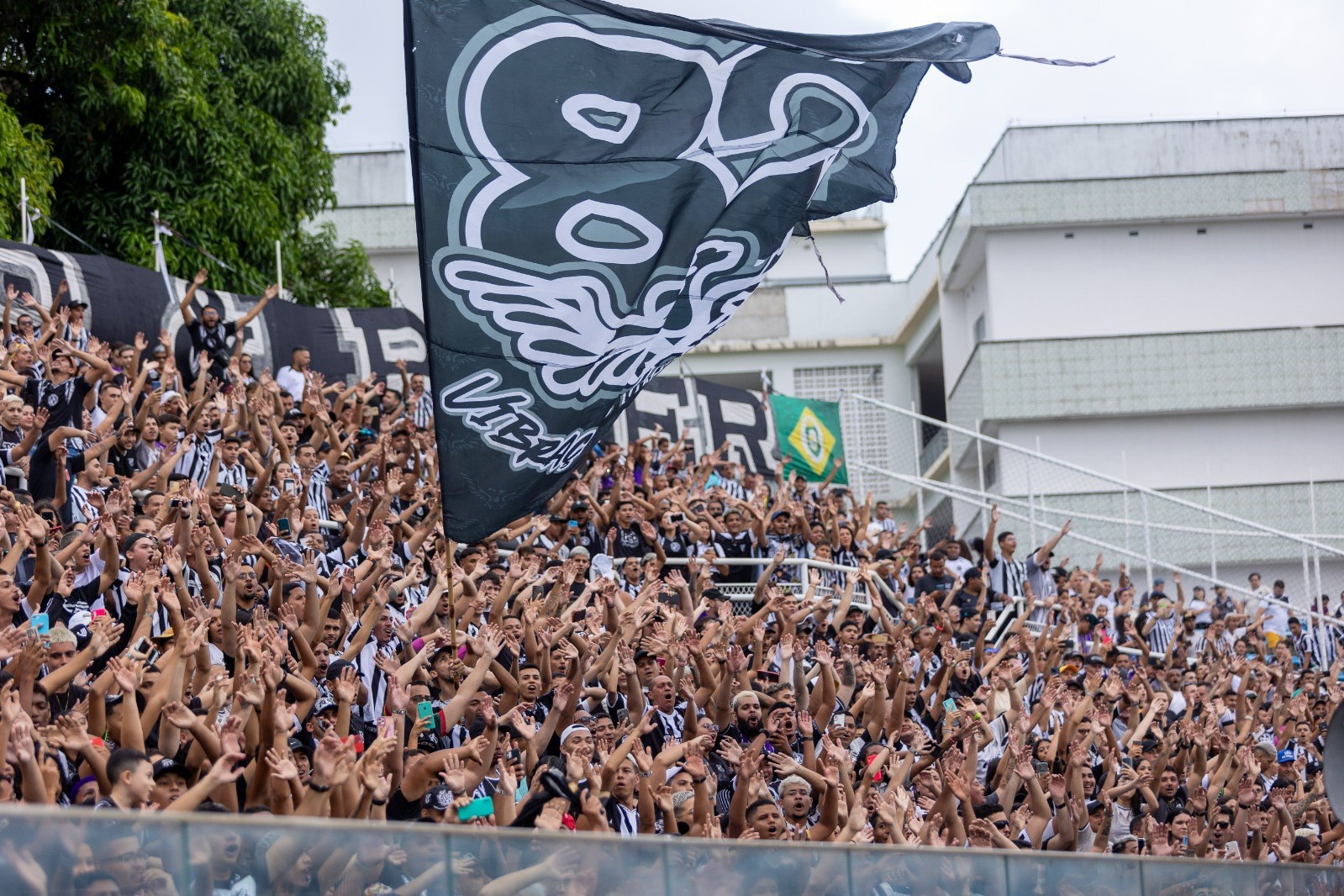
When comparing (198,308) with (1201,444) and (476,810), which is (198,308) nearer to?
(476,810)

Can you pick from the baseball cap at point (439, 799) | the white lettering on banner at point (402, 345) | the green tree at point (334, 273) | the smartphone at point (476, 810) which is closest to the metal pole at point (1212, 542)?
the white lettering on banner at point (402, 345)

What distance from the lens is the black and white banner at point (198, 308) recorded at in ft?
54.8

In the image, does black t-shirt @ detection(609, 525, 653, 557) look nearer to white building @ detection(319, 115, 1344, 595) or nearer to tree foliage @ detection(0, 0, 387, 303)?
tree foliage @ detection(0, 0, 387, 303)

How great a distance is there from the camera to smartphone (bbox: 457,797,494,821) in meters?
8.67

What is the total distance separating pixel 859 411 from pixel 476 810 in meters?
23.1

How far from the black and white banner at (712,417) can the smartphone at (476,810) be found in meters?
14.1

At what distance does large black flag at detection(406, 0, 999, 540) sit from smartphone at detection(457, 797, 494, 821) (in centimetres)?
124

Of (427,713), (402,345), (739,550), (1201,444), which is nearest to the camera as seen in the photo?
(427,713)

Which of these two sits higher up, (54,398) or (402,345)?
(402,345)

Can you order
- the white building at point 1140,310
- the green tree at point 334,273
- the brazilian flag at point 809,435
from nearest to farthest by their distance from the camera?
the brazilian flag at point 809,435 < the green tree at point 334,273 < the white building at point 1140,310

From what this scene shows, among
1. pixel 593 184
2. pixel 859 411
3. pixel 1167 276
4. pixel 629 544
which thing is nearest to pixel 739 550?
pixel 629 544

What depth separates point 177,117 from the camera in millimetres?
24797

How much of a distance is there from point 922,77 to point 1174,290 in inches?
1001

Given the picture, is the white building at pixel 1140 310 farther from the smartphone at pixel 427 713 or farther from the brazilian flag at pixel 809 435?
the smartphone at pixel 427 713
